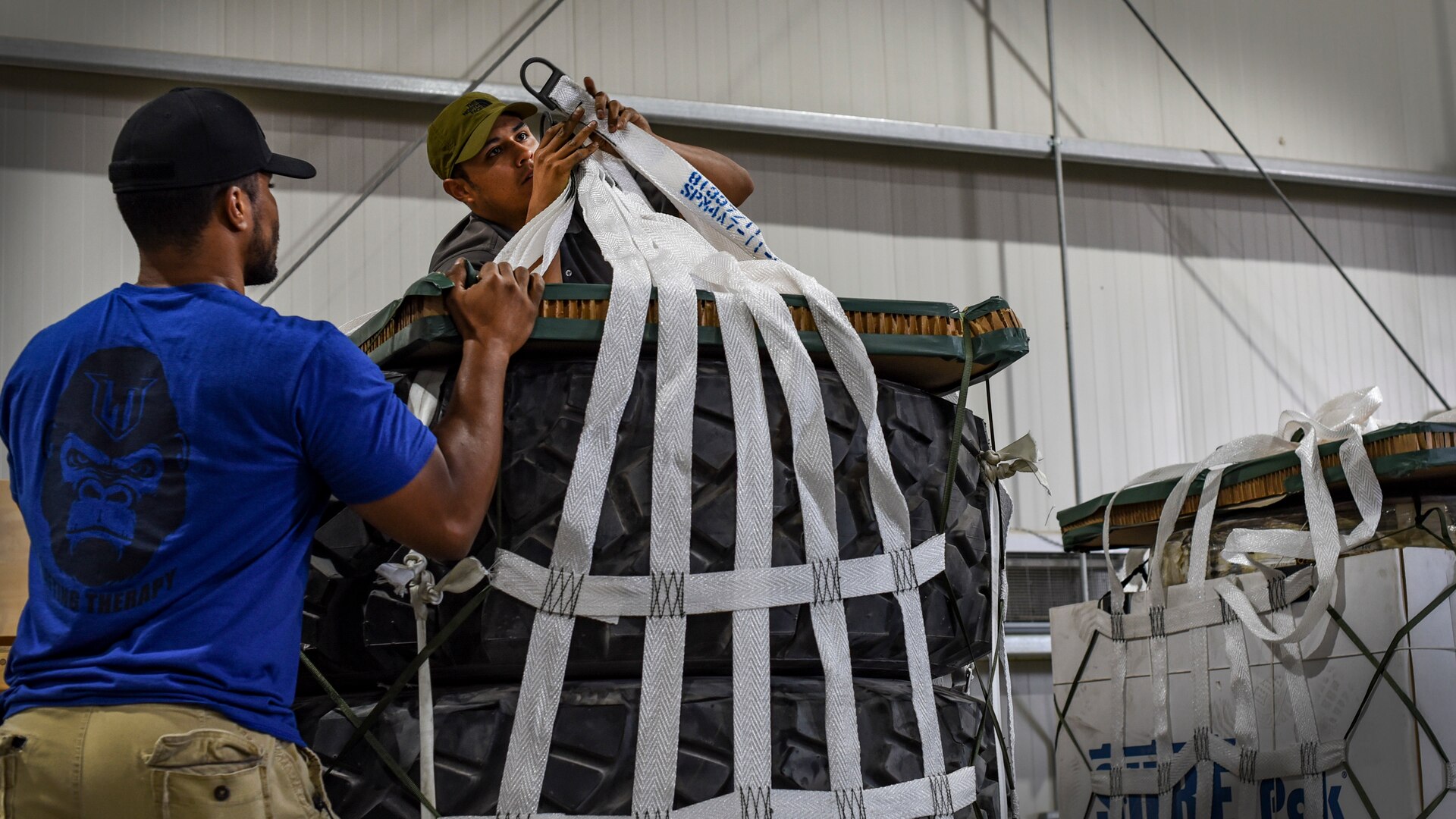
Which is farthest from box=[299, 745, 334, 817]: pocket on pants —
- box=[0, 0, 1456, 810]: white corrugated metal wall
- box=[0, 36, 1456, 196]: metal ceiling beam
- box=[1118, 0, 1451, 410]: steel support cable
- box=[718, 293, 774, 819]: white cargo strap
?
box=[1118, 0, 1451, 410]: steel support cable

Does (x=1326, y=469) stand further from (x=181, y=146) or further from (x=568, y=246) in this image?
(x=181, y=146)

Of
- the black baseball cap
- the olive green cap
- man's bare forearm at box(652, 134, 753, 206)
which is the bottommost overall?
the black baseball cap

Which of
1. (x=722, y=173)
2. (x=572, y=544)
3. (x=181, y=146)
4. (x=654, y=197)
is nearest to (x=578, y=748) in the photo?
(x=572, y=544)

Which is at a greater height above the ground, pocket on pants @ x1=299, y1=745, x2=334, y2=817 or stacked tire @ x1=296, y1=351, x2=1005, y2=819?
stacked tire @ x1=296, y1=351, x2=1005, y2=819

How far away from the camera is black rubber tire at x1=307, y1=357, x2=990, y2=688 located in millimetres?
1597

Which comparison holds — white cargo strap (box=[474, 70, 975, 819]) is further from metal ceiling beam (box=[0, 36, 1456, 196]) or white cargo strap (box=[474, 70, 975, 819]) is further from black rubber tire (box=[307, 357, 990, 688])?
metal ceiling beam (box=[0, 36, 1456, 196])

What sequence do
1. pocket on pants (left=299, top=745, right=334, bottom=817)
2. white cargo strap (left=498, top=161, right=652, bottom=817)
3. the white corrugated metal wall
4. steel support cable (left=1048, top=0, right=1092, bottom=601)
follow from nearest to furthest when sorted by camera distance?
pocket on pants (left=299, top=745, right=334, bottom=817) → white cargo strap (left=498, top=161, right=652, bottom=817) → the white corrugated metal wall → steel support cable (left=1048, top=0, right=1092, bottom=601)

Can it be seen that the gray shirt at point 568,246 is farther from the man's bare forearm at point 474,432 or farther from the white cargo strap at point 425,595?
the white cargo strap at point 425,595

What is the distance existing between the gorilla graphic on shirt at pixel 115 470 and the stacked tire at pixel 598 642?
12.0 inches

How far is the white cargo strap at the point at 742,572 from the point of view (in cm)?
156

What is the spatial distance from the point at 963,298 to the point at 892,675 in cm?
431

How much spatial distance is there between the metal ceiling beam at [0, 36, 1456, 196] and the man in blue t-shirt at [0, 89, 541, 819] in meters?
3.80

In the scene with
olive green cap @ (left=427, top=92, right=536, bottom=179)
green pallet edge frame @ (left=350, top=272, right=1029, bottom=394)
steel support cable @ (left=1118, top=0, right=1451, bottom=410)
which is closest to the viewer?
green pallet edge frame @ (left=350, top=272, right=1029, bottom=394)

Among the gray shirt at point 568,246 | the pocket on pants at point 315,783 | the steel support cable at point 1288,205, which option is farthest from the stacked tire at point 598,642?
the steel support cable at point 1288,205
